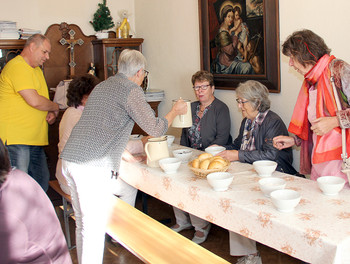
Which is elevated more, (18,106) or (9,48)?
(9,48)

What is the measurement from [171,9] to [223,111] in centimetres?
127

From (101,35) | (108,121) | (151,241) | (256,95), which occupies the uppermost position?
(101,35)

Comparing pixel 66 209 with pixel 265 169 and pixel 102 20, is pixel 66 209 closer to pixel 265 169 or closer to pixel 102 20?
pixel 265 169

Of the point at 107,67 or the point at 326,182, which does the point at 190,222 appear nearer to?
the point at 326,182

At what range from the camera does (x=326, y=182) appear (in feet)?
6.47

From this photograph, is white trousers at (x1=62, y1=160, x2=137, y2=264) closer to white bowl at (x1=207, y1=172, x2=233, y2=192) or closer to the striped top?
the striped top

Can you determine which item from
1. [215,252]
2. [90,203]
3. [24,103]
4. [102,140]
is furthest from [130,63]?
[215,252]

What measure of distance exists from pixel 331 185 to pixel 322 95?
1.66 ft

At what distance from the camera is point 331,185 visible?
190cm

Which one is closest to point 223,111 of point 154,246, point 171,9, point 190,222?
point 190,222

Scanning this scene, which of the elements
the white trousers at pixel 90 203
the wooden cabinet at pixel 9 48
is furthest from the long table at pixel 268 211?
the wooden cabinet at pixel 9 48

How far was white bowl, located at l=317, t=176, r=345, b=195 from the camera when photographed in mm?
1902

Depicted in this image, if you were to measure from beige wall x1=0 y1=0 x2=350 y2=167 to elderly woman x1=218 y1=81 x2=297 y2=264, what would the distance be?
0.76ft

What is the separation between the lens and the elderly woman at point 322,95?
2086 millimetres
